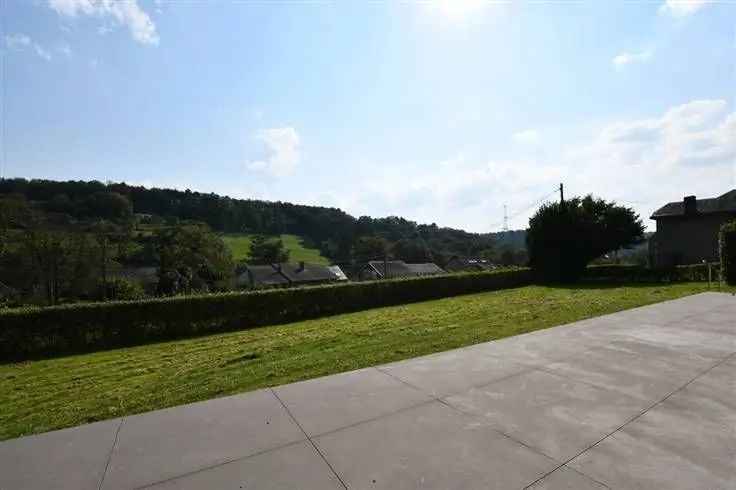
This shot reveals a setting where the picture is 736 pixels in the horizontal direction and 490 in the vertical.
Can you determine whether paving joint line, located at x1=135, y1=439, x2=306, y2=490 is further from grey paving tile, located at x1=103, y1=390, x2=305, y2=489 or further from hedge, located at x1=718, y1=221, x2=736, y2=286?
hedge, located at x1=718, y1=221, x2=736, y2=286

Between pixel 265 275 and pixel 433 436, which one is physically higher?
pixel 433 436

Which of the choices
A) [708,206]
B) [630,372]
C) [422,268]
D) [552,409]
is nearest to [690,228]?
[708,206]

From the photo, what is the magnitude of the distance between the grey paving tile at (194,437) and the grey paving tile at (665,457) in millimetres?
2729

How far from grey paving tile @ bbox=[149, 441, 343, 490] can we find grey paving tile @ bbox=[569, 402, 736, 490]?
2.10 meters

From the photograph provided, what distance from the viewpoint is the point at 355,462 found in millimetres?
3068

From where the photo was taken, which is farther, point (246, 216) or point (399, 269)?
point (246, 216)

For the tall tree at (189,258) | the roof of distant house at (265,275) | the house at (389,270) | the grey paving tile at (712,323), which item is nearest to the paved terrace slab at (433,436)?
the grey paving tile at (712,323)

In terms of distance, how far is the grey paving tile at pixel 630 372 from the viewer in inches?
183

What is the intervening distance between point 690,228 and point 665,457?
1901 inches

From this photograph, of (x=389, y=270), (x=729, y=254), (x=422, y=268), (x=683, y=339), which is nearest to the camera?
(x=683, y=339)

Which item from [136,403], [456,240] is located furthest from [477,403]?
[456,240]

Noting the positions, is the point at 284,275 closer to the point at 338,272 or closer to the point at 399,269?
the point at 338,272

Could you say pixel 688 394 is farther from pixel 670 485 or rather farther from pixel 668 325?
pixel 668 325

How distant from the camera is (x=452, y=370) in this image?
5500 millimetres
